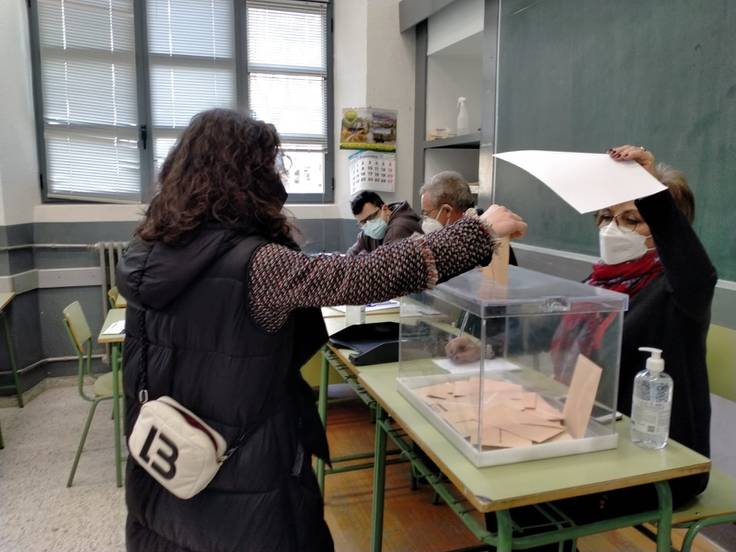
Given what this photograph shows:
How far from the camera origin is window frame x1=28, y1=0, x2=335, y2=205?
404cm

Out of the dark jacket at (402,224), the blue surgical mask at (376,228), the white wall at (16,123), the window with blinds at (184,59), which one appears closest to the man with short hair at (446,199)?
the dark jacket at (402,224)

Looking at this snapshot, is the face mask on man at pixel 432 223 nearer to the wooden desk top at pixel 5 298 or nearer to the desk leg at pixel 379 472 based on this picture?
the desk leg at pixel 379 472

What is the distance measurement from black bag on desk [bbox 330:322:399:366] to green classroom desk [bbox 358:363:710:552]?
45 cm

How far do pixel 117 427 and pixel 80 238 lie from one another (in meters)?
1.97

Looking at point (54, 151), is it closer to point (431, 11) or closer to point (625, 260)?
point (431, 11)

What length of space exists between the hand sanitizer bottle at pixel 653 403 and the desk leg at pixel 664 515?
3.5 inches

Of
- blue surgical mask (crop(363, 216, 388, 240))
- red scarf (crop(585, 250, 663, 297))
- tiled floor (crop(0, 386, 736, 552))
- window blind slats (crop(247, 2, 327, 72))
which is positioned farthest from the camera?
window blind slats (crop(247, 2, 327, 72))

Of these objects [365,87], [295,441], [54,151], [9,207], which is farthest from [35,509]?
→ [365,87]

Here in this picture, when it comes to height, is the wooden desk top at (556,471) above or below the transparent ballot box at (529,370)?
below

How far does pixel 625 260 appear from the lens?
1.56 meters

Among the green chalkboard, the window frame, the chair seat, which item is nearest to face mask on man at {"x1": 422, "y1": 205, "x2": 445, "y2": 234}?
the green chalkboard

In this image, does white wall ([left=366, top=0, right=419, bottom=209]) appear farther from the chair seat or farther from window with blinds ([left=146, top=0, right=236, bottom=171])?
the chair seat

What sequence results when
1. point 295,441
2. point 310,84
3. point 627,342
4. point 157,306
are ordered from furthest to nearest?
1. point 310,84
2. point 627,342
3. point 295,441
4. point 157,306

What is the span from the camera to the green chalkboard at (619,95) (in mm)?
1851
